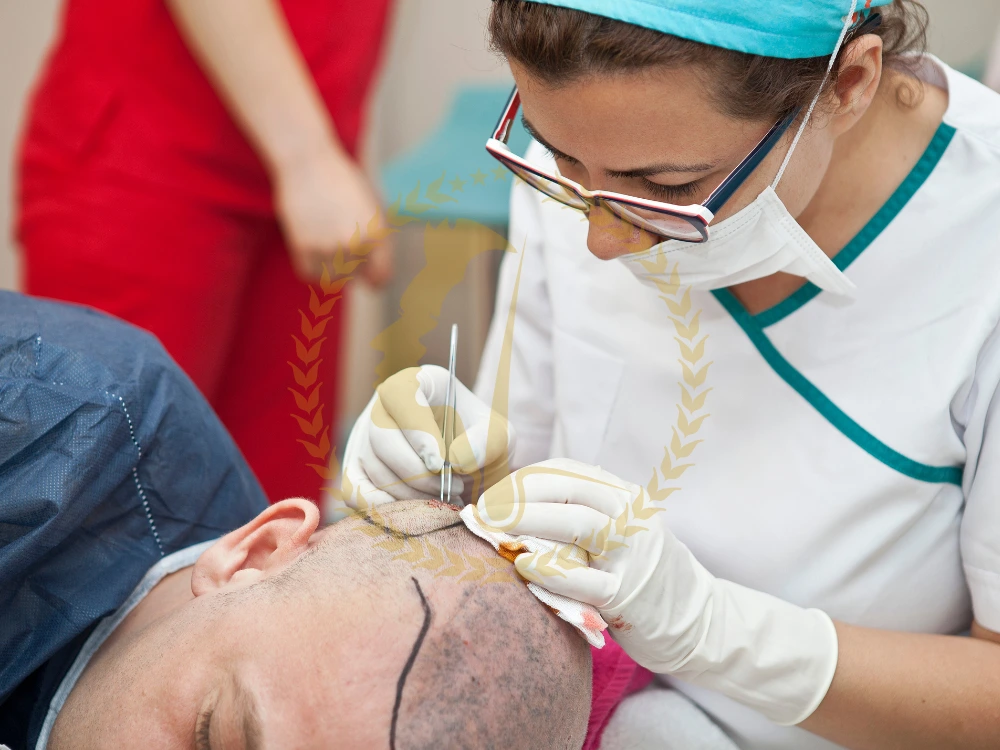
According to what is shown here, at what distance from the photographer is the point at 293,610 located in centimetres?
83

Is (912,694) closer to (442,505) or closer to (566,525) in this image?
(566,525)

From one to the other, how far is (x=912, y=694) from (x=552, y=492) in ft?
1.49

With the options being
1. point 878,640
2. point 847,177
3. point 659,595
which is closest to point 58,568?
point 659,595

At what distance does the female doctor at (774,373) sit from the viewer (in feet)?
2.92

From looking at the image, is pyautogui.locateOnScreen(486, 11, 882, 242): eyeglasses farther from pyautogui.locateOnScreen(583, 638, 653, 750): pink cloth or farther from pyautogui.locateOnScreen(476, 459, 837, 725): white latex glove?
pyautogui.locateOnScreen(583, 638, 653, 750): pink cloth

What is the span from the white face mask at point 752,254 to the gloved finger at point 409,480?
33 centimetres

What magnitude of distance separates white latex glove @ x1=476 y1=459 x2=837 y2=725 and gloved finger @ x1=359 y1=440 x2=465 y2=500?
0.29ft

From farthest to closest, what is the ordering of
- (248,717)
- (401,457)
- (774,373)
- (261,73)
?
(261,73) < (774,373) < (401,457) < (248,717)

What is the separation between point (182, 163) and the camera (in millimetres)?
1449

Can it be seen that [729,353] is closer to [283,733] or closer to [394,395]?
[394,395]

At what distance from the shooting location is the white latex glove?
3.00 ft

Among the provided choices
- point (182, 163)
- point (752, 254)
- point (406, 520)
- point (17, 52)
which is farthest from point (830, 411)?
point (17, 52)

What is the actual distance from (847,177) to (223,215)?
96 cm

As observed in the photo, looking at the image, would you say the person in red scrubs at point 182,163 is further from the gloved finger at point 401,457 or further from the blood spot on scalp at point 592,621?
the blood spot on scalp at point 592,621
